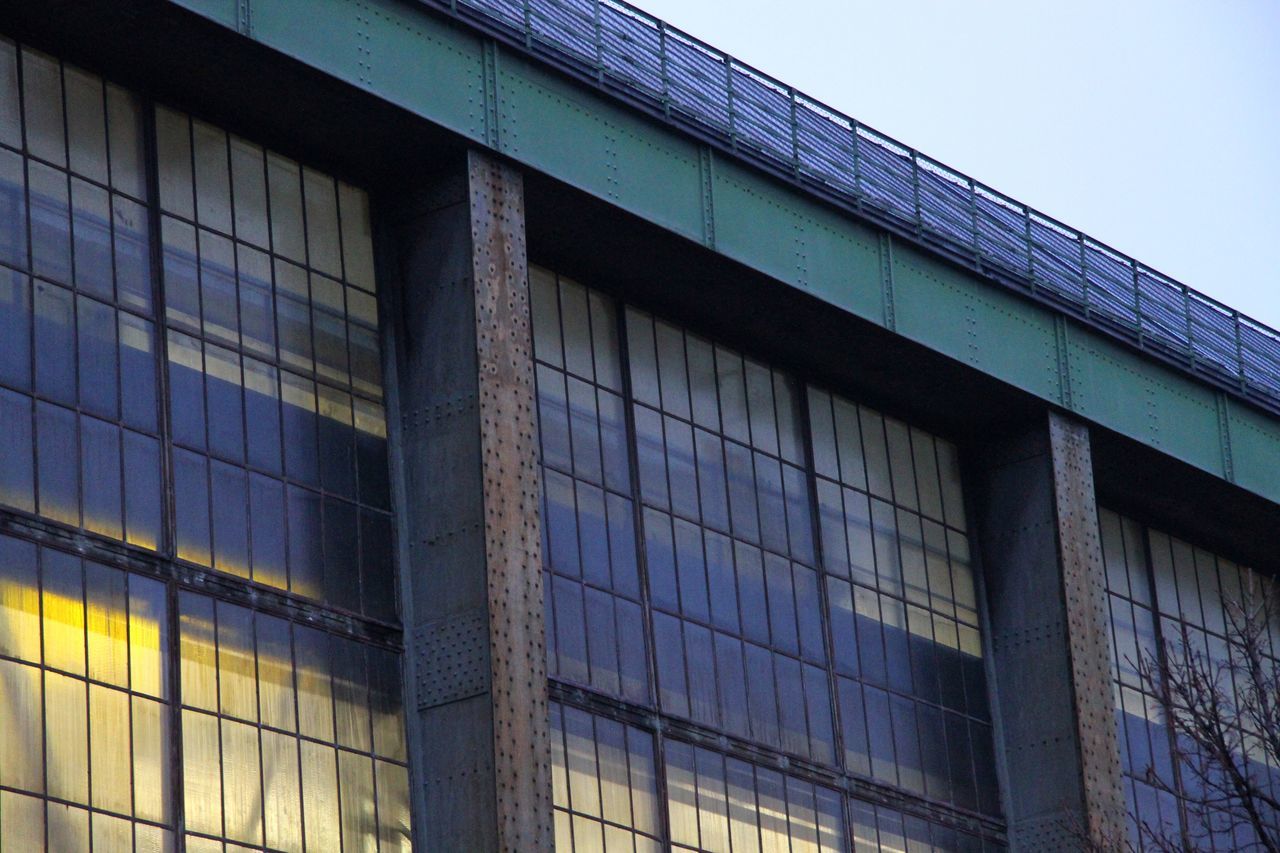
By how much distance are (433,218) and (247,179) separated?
88.2 inches

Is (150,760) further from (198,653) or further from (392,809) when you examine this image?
(392,809)

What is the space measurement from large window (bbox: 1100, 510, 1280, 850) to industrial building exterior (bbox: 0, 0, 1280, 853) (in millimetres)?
114

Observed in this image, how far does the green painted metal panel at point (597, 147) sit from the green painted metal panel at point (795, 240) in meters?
0.62

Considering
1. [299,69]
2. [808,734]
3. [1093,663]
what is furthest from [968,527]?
[299,69]

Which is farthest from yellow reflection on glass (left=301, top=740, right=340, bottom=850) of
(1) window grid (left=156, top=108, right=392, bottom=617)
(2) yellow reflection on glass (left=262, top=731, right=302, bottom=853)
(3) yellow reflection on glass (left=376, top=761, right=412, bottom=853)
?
(1) window grid (left=156, top=108, right=392, bottom=617)

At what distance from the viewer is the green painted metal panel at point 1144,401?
3581 cm

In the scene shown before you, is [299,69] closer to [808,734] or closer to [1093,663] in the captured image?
[808,734]

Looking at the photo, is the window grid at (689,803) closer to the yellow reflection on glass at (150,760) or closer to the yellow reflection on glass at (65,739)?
the yellow reflection on glass at (150,760)

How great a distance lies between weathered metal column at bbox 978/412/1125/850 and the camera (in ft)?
110

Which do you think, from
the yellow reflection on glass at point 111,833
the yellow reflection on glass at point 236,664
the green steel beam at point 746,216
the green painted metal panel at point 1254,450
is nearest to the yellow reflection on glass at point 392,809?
the yellow reflection on glass at point 236,664

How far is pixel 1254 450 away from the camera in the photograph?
3834 cm

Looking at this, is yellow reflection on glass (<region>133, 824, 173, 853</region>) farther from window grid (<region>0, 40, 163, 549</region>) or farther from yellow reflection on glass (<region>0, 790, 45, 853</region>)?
window grid (<region>0, 40, 163, 549</region>)

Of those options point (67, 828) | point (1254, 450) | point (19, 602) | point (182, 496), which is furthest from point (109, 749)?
point (1254, 450)

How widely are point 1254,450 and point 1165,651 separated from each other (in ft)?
11.6
